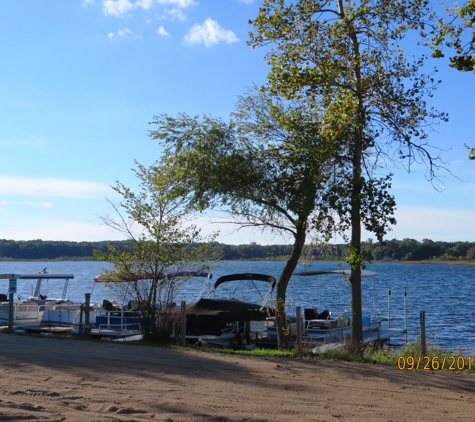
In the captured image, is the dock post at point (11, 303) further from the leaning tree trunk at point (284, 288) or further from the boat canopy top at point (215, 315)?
the leaning tree trunk at point (284, 288)

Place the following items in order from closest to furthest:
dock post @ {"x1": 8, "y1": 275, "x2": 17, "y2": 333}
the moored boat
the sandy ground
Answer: the sandy ground
dock post @ {"x1": 8, "y1": 275, "x2": 17, "y2": 333}
the moored boat

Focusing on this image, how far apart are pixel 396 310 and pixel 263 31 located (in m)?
27.3

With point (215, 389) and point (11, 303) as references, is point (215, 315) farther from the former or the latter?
point (215, 389)

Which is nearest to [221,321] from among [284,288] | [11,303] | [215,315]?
[215,315]

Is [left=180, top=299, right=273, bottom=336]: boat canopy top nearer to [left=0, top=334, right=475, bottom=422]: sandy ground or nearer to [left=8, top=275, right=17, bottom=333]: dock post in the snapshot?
[left=8, top=275, right=17, bottom=333]: dock post

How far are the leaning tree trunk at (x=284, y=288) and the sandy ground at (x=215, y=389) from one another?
3.69 m

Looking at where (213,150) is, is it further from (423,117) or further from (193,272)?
(423,117)

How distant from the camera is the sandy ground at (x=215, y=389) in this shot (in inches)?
304

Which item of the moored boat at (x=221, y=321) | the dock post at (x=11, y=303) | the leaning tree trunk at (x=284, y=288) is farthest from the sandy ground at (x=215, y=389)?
the moored boat at (x=221, y=321)

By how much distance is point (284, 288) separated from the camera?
16594mm

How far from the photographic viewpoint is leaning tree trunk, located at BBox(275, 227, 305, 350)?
52.9 ft

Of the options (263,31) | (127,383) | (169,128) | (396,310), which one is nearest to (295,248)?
(169,128)

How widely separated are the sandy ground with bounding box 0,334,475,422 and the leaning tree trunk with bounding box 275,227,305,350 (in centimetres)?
369

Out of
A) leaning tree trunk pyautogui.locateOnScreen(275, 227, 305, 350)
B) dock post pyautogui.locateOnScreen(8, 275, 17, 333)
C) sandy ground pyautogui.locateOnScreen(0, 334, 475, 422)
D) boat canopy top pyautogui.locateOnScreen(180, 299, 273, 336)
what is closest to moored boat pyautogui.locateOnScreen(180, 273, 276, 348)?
boat canopy top pyautogui.locateOnScreen(180, 299, 273, 336)
